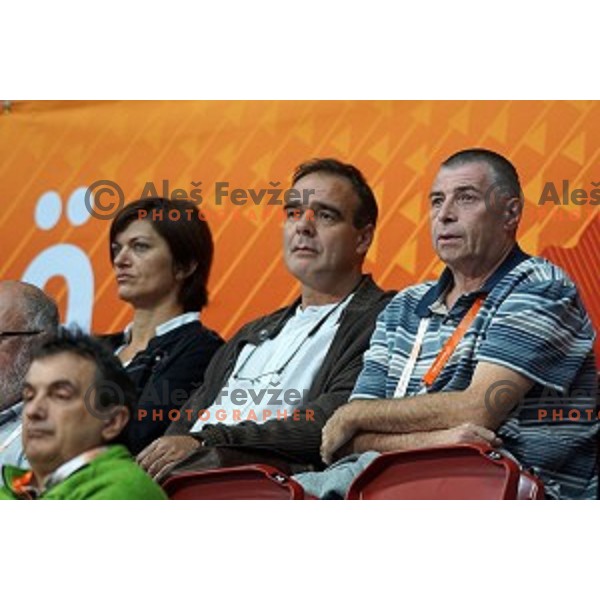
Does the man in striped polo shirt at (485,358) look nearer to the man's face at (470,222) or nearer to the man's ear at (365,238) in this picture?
the man's face at (470,222)

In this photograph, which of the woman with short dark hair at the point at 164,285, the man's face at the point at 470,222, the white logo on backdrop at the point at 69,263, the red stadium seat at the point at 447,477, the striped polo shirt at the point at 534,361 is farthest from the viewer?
the white logo on backdrop at the point at 69,263

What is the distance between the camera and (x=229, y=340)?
6.99 metres

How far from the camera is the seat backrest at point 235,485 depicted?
244 inches

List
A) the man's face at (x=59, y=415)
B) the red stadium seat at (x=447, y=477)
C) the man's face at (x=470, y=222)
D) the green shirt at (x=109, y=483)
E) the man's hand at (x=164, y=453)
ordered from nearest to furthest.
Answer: the red stadium seat at (x=447, y=477) < the green shirt at (x=109, y=483) < the man's face at (x=59, y=415) < the man's face at (x=470, y=222) < the man's hand at (x=164, y=453)

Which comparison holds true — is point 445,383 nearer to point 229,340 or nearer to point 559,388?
point 559,388

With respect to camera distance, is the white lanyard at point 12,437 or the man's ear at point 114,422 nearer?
the man's ear at point 114,422

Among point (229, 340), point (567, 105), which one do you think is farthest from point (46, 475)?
point (567, 105)

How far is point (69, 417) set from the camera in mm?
6324

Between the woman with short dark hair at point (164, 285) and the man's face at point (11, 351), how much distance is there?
291 millimetres

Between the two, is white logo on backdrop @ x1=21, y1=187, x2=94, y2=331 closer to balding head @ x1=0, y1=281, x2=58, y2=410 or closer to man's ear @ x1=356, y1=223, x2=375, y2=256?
balding head @ x1=0, y1=281, x2=58, y2=410

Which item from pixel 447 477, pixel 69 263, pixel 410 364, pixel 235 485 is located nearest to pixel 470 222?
pixel 410 364

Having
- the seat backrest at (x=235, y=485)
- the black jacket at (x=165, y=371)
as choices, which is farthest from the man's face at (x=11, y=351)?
the seat backrest at (x=235, y=485)

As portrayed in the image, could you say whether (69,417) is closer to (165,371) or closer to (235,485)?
(235,485)
